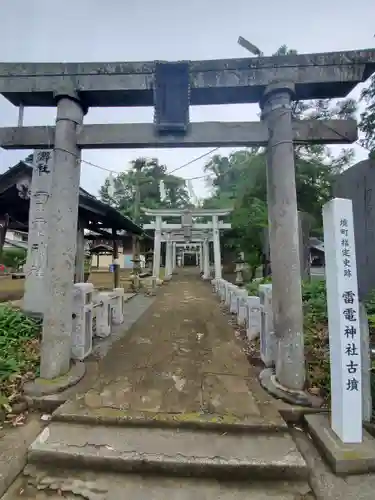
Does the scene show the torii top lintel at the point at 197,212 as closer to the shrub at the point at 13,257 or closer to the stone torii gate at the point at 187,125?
the stone torii gate at the point at 187,125

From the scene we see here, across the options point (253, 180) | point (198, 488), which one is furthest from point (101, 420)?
point (253, 180)

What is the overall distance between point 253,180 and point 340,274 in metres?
11.4

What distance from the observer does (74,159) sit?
3.63m

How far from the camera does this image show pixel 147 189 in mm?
37469

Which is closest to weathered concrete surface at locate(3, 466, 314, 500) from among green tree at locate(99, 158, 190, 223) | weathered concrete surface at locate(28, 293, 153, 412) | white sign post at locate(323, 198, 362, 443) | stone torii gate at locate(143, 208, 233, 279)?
white sign post at locate(323, 198, 362, 443)

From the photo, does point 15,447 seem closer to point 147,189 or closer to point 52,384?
point 52,384

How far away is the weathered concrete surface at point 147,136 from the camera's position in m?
3.54

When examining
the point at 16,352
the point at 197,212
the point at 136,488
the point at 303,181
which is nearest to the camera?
the point at 136,488

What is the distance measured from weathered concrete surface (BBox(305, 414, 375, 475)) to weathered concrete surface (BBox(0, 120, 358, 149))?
317 cm

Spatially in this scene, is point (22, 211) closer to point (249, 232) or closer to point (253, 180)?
point (249, 232)

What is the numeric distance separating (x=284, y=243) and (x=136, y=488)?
8.85 ft

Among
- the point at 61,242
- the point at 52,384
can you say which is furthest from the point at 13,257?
the point at 52,384

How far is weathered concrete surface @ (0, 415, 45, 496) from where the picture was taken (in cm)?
213

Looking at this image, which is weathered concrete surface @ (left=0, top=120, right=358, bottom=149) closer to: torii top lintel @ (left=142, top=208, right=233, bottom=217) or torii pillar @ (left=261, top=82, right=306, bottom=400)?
torii pillar @ (left=261, top=82, right=306, bottom=400)
